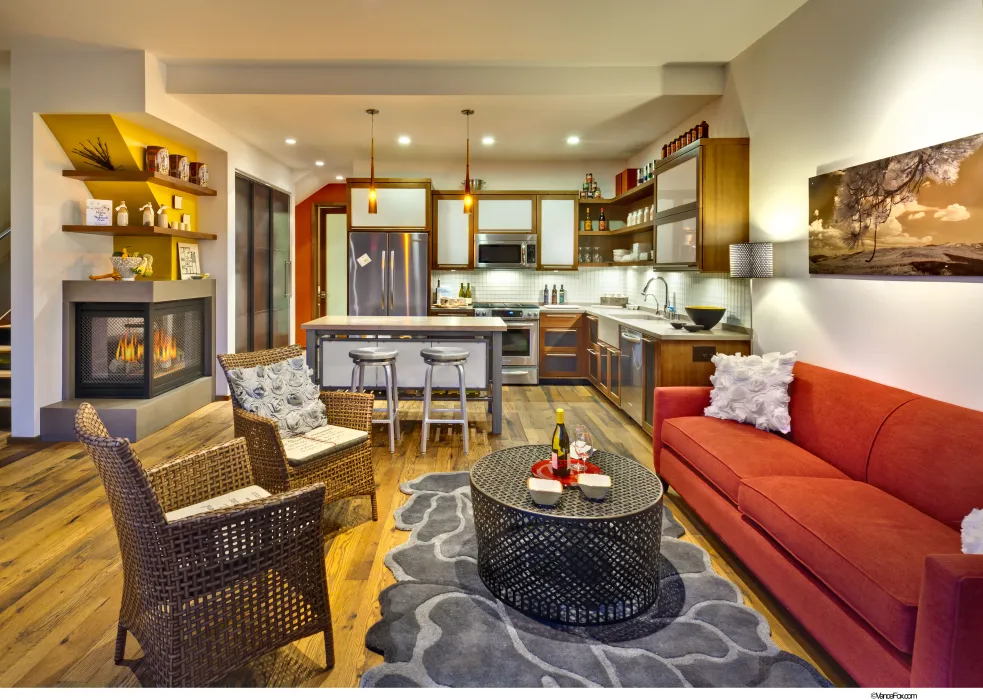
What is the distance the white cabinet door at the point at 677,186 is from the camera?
4656 mm

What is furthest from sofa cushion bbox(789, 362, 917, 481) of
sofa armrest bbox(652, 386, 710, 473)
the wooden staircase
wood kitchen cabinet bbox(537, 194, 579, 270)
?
the wooden staircase

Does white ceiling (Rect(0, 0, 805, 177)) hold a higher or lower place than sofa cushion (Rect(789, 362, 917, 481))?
higher

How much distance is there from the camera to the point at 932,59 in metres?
2.72

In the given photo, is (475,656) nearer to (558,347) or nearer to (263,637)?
(263,637)

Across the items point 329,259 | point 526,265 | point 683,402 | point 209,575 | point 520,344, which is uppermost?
point 329,259

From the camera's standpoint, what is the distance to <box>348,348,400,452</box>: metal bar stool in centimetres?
455

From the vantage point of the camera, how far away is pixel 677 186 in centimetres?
495

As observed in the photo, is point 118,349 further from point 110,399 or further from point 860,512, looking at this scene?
point 860,512

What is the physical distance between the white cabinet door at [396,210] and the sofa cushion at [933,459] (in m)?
5.76

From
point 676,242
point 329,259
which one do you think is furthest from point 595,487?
point 329,259

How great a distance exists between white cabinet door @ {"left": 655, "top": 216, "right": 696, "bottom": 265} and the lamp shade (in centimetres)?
53

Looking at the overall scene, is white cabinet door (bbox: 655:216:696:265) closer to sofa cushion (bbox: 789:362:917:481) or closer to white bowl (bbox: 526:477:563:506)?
sofa cushion (bbox: 789:362:917:481)

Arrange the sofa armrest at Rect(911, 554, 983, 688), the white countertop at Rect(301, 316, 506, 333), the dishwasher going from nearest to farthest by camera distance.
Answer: the sofa armrest at Rect(911, 554, 983, 688)
the white countertop at Rect(301, 316, 506, 333)
the dishwasher

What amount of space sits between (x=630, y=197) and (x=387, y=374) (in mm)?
3741
